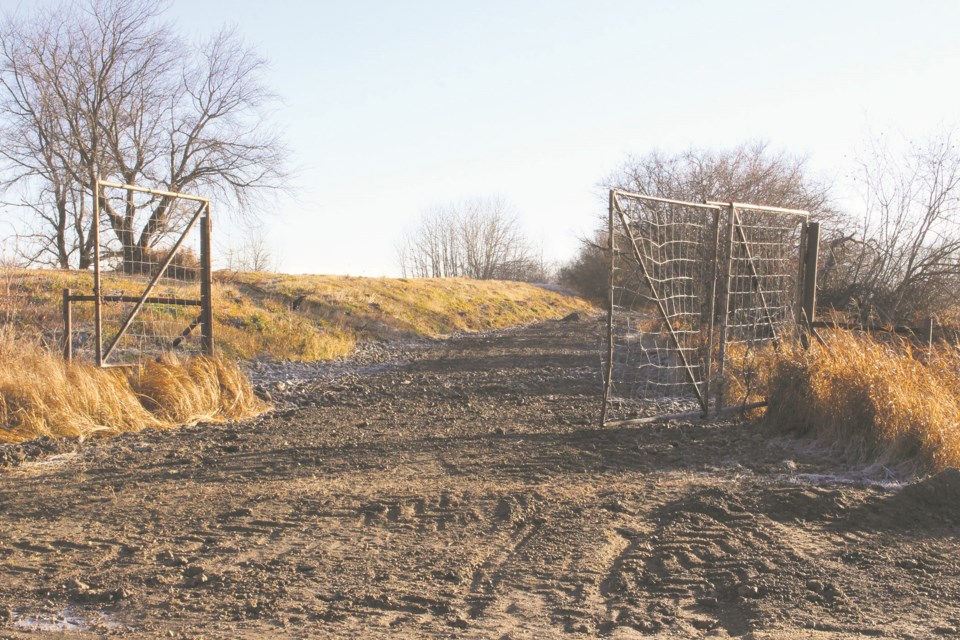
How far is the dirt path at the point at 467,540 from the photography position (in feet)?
11.4

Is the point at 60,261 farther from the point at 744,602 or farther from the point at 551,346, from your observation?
the point at 744,602

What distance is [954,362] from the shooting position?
749 cm

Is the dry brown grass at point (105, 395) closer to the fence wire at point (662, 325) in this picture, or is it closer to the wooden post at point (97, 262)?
the wooden post at point (97, 262)

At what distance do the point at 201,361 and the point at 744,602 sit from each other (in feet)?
24.0

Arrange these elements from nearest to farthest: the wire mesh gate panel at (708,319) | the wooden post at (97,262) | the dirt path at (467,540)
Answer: the dirt path at (467,540) → the wire mesh gate panel at (708,319) → the wooden post at (97,262)

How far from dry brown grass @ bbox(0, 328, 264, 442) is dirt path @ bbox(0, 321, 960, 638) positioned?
0.51m

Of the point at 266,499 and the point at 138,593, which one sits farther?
the point at 266,499

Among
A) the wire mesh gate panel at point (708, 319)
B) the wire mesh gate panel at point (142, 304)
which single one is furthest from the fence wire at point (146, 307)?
the wire mesh gate panel at point (708, 319)

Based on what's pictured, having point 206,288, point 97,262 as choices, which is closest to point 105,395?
point 97,262

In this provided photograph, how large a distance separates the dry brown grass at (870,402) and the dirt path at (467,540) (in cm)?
50

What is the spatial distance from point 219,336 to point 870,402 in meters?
12.0

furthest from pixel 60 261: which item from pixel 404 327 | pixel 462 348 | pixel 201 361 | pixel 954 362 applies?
pixel 954 362

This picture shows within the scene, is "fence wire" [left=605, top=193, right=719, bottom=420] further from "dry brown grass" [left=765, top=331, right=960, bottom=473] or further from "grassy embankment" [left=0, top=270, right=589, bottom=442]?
A: "grassy embankment" [left=0, top=270, right=589, bottom=442]

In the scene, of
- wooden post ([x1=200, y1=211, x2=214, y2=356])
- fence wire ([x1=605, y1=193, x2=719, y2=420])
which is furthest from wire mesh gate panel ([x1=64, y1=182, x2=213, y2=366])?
fence wire ([x1=605, y1=193, x2=719, y2=420])
